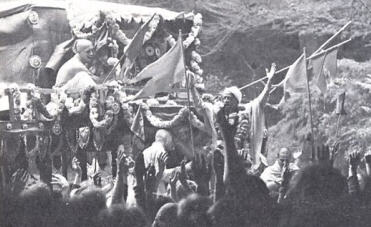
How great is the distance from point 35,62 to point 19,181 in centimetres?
167

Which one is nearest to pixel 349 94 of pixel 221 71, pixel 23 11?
pixel 221 71

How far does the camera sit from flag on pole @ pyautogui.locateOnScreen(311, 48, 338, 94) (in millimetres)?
9688

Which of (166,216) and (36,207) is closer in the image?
(166,216)

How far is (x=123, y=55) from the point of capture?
9.31 meters

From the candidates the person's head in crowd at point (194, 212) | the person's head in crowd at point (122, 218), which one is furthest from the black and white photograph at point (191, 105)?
the person's head in crowd at point (122, 218)

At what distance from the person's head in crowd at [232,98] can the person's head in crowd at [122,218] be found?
81.5 inches

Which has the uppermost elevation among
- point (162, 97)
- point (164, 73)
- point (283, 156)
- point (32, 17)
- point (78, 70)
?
point (32, 17)

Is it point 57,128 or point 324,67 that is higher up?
point 324,67

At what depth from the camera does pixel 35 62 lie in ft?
30.0

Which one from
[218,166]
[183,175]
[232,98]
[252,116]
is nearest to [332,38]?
[252,116]

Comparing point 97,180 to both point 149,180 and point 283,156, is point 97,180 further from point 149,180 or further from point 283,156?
point 283,156

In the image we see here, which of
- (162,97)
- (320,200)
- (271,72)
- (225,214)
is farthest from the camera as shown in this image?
(162,97)

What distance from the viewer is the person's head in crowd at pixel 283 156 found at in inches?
Answer: 352

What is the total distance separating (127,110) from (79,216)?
1.86 metres
